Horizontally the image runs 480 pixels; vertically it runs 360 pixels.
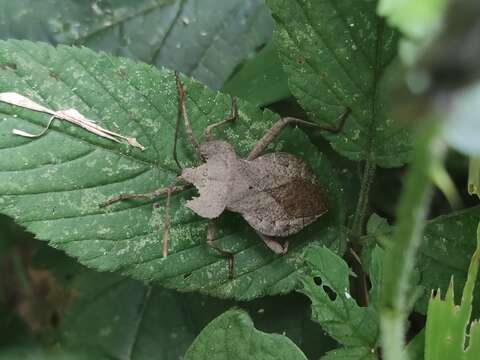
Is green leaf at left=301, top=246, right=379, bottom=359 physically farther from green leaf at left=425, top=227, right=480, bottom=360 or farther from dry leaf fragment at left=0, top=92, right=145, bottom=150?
dry leaf fragment at left=0, top=92, right=145, bottom=150

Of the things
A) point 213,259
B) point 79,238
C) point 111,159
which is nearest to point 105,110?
point 111,159

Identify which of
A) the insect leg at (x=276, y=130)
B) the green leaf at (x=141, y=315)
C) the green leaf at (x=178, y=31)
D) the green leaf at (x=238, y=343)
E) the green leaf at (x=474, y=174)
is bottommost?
the green leaf at (x=238, y=343)

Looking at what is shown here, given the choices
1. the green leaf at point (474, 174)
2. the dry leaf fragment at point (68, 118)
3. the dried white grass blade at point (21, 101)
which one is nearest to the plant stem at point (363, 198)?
the green leaf at point (474, 174)

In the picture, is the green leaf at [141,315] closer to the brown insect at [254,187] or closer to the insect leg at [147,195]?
the brown insect at [254,187]

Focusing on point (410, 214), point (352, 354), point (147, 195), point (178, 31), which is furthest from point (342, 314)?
point (178, 31)

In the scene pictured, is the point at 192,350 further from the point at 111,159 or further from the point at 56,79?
the point at 56,79

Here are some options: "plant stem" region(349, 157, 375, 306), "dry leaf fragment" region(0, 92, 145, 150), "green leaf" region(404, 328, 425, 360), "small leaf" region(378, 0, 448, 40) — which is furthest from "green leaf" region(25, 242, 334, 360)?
"small leaf" region(378, 0, 448, 40)
